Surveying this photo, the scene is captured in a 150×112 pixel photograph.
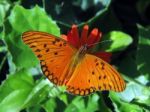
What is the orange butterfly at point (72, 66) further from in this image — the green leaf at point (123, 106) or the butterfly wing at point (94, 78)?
the green leaf at point (123, 106)

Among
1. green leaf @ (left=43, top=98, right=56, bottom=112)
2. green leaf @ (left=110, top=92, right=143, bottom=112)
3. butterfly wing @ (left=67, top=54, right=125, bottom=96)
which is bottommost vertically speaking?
green leaf @ (left=110, top=92, right=143, bottom=112)

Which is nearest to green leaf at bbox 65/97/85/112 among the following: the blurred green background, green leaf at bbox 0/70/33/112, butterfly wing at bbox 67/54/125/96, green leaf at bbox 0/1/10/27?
the blurred green background

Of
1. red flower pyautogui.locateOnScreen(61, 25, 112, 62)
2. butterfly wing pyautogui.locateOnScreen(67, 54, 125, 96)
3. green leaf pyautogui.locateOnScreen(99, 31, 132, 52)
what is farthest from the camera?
green leaf pyautogui.locateOnScreen(99, 31, 132, 52)

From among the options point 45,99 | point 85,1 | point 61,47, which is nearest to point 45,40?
point 61,47

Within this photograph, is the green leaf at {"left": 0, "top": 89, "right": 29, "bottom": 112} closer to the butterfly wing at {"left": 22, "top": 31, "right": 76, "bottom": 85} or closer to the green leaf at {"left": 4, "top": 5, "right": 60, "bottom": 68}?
the green leaf at {"left": 4, "top": 5, "right": 60, "bottom": 68}

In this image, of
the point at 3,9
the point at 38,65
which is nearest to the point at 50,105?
the point at 38,65

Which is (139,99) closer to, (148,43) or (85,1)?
(148,43)

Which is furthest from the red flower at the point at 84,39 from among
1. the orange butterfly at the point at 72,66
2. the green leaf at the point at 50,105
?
the green leaf at the point at 50,105

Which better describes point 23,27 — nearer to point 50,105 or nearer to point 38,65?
point 38,65
